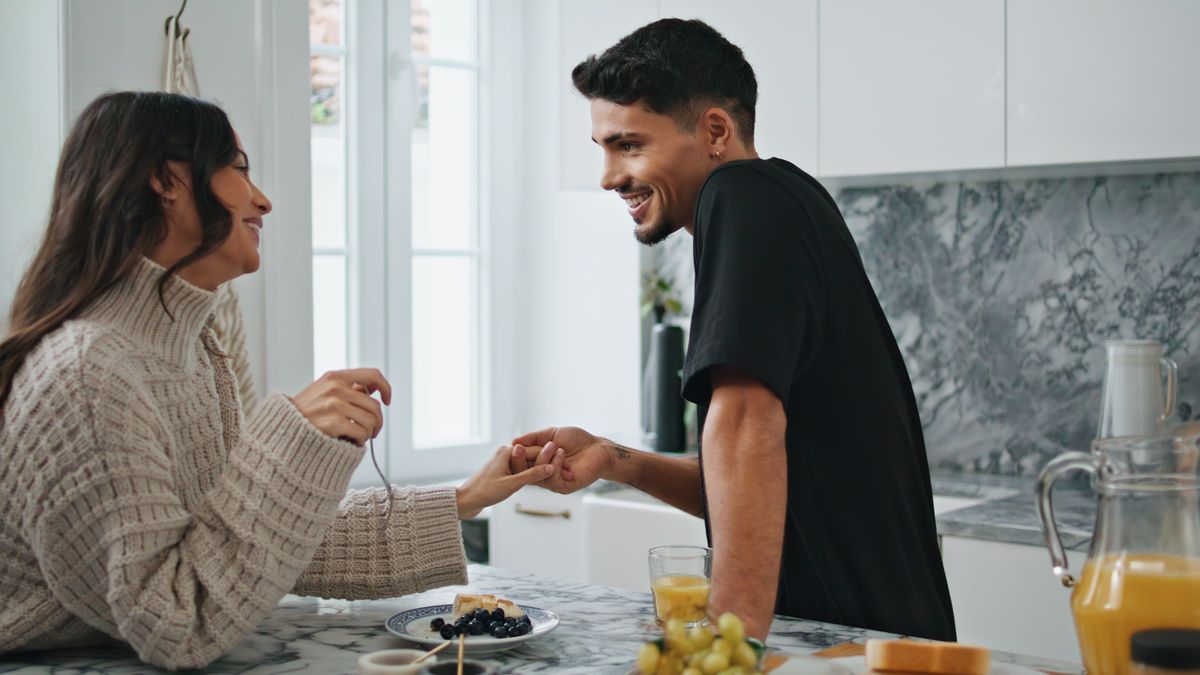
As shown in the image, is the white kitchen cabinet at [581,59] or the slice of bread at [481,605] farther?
the white kitchen cabinet at [581,59]

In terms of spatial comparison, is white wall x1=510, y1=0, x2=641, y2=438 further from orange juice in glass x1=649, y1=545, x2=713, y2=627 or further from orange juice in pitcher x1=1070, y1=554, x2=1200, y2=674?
orange juice in pitcher x1=1070, y1=554, x2=1200, y2=674

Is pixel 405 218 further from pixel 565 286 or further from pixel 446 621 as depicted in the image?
pixel 446 621

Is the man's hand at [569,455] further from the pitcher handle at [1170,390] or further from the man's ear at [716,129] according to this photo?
the pitcher handle at [1170,390]

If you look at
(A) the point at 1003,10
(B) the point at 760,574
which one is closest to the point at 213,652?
(B) the point at 760,574

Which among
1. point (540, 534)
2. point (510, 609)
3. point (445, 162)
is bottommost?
point (540, 534)

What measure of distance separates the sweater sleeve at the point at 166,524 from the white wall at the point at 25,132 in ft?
3.27

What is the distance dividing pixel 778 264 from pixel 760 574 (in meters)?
0.36

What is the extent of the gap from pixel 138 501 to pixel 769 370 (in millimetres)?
708

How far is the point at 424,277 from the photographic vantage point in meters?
3.80

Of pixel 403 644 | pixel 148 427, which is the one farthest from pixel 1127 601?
pixel 148 427

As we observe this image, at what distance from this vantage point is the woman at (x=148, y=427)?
1343 millimetres

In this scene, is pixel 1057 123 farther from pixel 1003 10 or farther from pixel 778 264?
pixel 778 264

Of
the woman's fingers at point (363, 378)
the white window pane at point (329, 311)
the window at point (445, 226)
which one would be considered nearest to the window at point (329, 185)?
the white window pane at point (329, 311)

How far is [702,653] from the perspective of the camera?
3.30 ft
